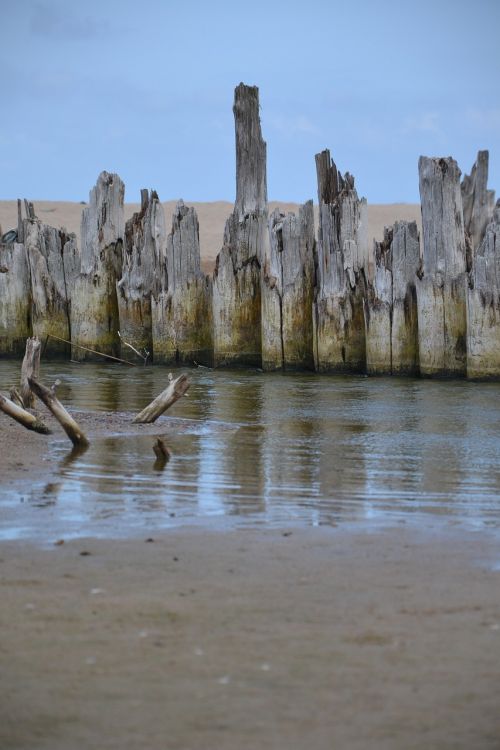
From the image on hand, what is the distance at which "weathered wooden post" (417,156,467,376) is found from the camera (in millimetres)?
13719

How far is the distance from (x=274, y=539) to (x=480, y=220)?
13.8 m

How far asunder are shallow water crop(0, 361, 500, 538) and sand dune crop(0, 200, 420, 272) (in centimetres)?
2406

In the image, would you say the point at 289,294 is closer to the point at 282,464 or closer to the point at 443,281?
the point at 443,281

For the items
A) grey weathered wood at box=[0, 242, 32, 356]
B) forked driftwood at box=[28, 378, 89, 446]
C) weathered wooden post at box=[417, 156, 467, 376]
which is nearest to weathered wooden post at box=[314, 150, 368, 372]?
weathered wooden post at box=[417, 156, 467, 376]

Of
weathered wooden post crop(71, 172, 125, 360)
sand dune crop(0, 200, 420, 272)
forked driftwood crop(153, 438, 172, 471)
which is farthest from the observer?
sand dune crop(0, 200, 420, 272)

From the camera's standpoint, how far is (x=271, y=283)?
15.1 metres

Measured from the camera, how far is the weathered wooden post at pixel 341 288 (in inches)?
575

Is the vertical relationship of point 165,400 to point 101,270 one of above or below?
below

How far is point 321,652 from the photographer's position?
12.0 feet

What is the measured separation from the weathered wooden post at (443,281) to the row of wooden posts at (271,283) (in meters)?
0.02

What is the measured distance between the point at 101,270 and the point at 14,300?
1.99m

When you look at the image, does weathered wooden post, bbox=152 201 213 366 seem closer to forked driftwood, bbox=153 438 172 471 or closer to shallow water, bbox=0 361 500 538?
shallow water, bbox=0 361 500 538

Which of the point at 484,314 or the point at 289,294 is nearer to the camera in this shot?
the point at 484,314

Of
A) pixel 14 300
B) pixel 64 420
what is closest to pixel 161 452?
pixel 64 420
